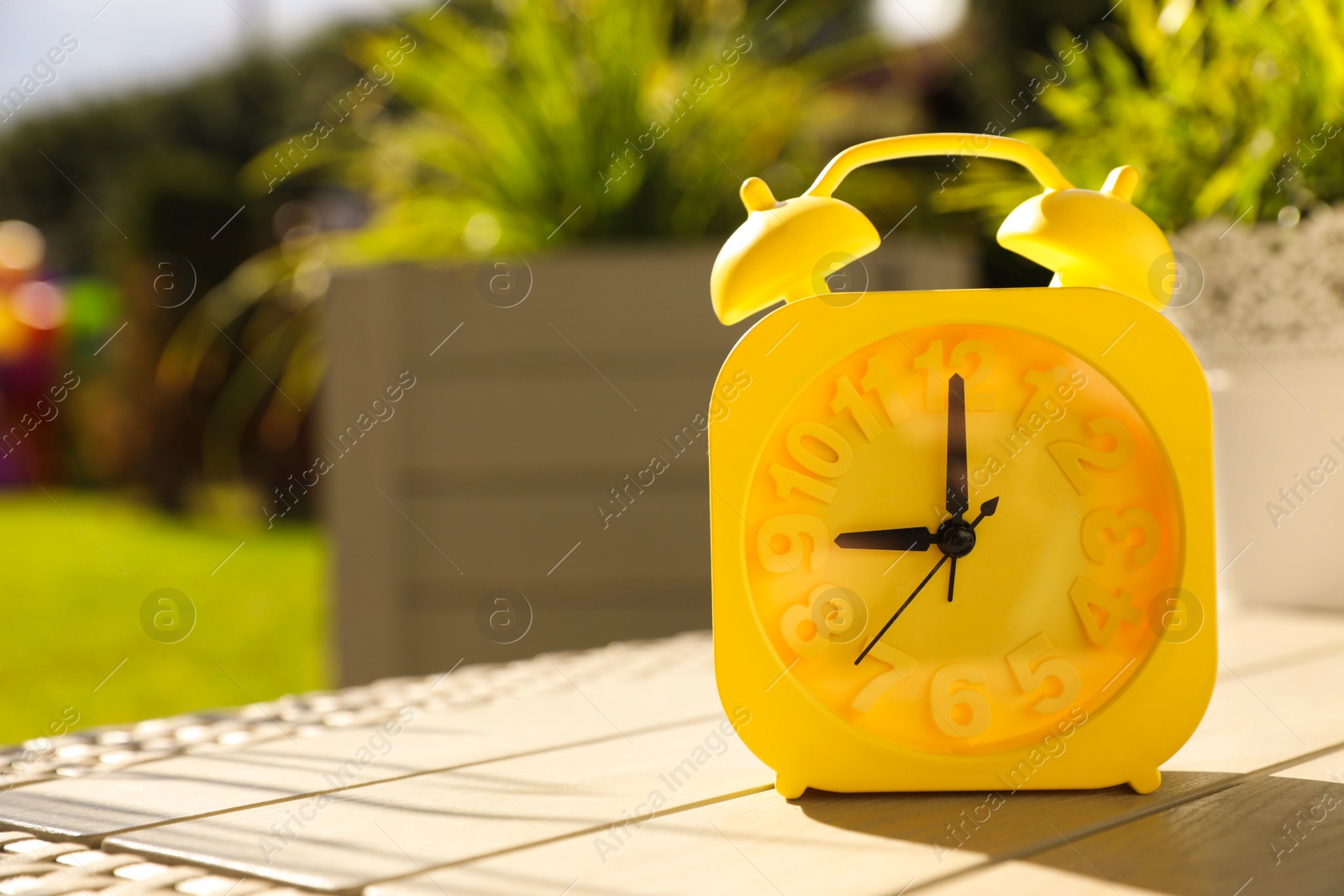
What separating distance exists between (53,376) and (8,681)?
16.3 ft

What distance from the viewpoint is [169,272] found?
6.12 meters

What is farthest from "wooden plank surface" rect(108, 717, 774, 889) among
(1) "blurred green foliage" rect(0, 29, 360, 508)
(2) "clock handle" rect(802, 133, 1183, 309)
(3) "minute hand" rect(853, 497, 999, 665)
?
(1) "blurred green foliage" rect(0, 29, 360, 508)

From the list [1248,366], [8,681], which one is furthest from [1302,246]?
[8,681]

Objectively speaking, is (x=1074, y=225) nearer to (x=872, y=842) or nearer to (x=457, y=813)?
(x=872, y=842)

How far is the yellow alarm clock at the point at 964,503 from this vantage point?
778 millimetres

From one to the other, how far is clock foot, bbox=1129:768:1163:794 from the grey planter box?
1.26 m

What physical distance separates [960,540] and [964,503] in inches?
1.0

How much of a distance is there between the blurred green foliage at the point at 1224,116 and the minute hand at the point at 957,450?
94cm

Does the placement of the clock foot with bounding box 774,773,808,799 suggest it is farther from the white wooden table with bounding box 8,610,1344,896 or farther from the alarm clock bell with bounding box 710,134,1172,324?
the alarm clock bell with bounding box 710,134,1172,324

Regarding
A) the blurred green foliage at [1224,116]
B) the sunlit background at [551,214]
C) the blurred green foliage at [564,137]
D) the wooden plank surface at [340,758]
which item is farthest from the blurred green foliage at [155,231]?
the wooden plank surface at [340,758]

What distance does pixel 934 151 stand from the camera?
0.83 meters

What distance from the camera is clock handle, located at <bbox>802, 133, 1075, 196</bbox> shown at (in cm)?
81

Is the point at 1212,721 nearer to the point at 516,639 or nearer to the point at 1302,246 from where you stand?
the point at 1302,246

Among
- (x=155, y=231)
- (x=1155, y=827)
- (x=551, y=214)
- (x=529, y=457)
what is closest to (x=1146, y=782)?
(x=1155, y=827)
